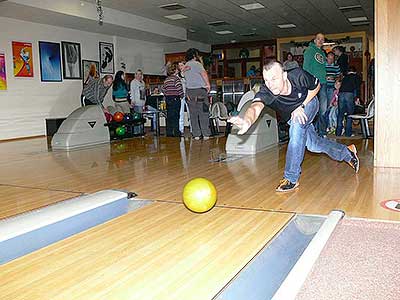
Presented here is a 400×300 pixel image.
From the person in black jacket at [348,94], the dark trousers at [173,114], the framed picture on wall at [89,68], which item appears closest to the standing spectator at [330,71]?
the person in black jacket at [348,94]

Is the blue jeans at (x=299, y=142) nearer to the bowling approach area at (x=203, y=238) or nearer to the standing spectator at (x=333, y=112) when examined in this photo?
the bowling approach area at (x=203, y=238)

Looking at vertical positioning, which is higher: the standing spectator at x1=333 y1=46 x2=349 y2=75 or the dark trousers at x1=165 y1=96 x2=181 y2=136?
the standing spectator at x1=333 y1=46 x2=349 y2=75

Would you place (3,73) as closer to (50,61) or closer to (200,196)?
(50,61)

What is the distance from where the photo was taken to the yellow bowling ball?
2418 millimetres

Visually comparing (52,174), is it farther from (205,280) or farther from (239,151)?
(205,280)

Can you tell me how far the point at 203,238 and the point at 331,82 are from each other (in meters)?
4.68

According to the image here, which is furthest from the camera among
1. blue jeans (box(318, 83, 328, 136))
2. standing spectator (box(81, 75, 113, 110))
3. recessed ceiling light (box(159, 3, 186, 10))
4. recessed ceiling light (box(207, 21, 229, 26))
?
recessed ceiling light (box(207, 21, 229, 26))

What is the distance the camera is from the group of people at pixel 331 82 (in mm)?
5258

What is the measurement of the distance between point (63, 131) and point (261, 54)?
973 cm

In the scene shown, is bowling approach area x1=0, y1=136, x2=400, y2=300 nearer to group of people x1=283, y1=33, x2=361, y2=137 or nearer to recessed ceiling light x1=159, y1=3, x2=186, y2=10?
group of people x1=283, y1=33, x2=361, y2=137

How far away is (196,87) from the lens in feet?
21.0

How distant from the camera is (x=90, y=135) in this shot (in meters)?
6.34

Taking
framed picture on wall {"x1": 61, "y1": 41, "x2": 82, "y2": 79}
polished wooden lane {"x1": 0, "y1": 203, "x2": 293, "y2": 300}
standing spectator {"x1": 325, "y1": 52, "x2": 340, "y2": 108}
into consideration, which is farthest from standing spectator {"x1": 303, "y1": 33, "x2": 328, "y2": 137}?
framed picture on wall {"x1": 61, "y1": 41, "x2": 82, "y2": 79}

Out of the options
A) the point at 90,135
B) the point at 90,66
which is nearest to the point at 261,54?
the point at 90,66
